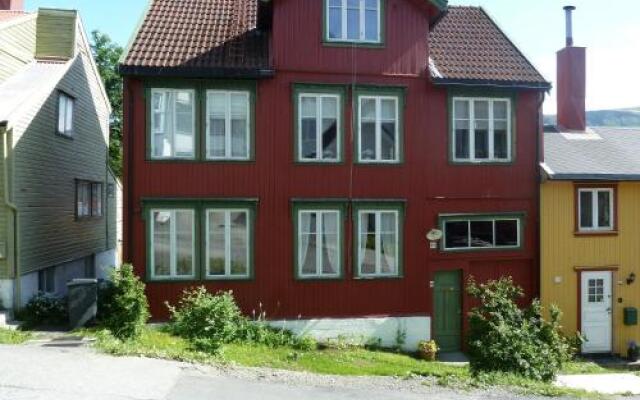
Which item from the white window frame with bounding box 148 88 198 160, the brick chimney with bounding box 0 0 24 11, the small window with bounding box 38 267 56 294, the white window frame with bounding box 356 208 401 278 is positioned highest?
the brick chimney with bounding box 0 0 24 11

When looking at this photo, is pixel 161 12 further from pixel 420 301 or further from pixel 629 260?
pixel 629 260

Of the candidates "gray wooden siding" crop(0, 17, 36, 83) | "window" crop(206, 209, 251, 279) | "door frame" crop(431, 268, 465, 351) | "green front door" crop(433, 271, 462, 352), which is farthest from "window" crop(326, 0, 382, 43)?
"gray wooden siding" crop(0, 17, 36, 83)

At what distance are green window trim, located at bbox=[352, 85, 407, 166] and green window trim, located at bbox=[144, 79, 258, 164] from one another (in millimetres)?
2651

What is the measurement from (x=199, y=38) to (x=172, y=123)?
2581 mm

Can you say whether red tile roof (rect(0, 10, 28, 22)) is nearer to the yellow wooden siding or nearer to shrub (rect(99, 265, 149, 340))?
shrub (rect(99, 265, 149, 340))

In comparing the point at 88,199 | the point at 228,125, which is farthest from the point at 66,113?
the point at 228,125

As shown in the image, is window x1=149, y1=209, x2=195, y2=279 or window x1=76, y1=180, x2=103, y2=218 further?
window x1=76, y1=180, x2=103, y2=218

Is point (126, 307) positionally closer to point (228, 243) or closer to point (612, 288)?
point (228, 243)

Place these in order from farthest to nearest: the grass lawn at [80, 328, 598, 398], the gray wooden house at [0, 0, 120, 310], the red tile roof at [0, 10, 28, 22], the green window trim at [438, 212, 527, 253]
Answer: the red tile roof at [0, 10, 28, 22], the green window trim at [438, 212, 527, 253], the gray wooden house at [0, 0, 120, 310], the grass lawn at [80, 328, 598, 398]

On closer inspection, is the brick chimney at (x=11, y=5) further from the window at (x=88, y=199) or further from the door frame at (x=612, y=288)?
the door frame at (x=612, y=288)

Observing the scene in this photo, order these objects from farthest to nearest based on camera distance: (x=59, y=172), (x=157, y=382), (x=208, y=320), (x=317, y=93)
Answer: (x=59, y=172)
(x=317, y=93)
(x=208, y=320)
(x=157, y=382)

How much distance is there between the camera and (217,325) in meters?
13.6

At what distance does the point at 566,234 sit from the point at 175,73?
11.6m

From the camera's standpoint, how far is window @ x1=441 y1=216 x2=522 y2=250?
16484 mm
